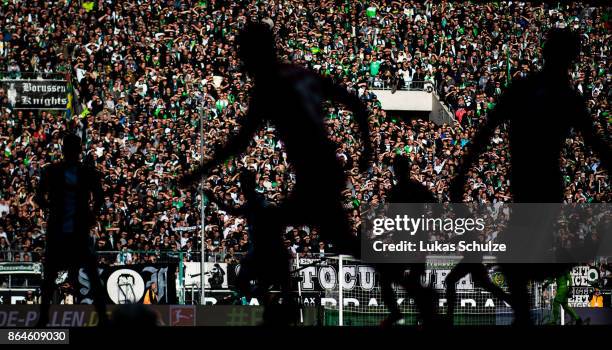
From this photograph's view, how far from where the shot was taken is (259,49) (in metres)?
5.66

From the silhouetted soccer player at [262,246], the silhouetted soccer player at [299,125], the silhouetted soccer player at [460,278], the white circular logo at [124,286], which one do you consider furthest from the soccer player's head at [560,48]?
the white circular logo at [124,286]

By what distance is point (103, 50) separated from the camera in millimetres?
20516

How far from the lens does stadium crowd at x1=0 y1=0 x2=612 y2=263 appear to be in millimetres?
15898

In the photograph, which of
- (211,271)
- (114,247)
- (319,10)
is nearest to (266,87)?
(211,271)

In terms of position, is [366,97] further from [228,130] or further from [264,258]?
[264,258]

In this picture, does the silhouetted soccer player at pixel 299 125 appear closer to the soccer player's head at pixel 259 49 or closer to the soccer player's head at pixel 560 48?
the soccer player's head at pixel 259 49

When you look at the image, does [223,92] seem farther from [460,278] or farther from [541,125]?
[541,125]

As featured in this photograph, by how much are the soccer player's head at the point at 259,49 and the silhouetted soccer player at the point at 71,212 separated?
191cm

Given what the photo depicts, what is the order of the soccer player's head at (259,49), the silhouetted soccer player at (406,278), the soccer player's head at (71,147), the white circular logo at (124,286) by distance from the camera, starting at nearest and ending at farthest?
the soccer player's head at (259,49), the silhouetted soccer player at (406,278), the soccer player's head at (71,147), the white circular logo at (124,286)

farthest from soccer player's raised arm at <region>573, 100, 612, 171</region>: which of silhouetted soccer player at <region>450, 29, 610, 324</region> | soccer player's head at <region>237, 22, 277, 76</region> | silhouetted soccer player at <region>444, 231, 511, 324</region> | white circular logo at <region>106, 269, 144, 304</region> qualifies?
white circular logo at <region>106, 269, 144, 304</region>

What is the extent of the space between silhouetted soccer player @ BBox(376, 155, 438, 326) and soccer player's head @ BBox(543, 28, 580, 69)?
1.73 m

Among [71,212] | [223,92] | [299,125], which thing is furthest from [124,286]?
[299,125]

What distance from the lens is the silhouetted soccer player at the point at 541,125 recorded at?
557cm

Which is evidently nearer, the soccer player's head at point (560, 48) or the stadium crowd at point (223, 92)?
the soccer player's head at point (560, 48)
